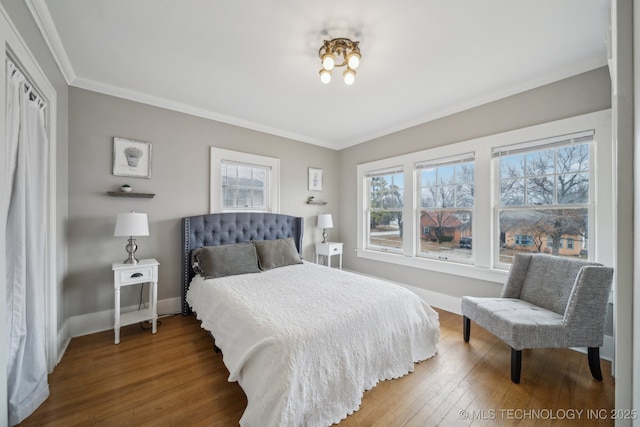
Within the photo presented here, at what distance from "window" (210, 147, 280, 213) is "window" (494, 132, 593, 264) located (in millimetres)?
3100

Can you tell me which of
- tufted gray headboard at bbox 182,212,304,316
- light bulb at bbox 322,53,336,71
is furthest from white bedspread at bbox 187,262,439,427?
light bulb at bbox 322,53,336,71

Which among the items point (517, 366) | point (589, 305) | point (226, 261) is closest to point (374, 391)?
point (517, 366)

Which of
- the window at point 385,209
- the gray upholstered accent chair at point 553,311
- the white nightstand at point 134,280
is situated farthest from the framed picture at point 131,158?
the gray upholstered accent chair at point 553,311

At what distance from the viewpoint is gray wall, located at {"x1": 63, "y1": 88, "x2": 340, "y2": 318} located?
8.46 ft

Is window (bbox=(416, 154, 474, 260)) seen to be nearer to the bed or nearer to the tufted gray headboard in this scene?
the bed

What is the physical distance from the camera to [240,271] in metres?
2.89

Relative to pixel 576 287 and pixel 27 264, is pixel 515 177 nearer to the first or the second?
pixel 576 287

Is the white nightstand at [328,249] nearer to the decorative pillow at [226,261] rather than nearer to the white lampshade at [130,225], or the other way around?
the decorative pillow at [226,261]

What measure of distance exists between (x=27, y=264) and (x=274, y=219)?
102 inches

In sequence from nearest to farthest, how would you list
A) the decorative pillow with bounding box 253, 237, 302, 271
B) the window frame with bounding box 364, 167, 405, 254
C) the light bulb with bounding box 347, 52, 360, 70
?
the light bulb with bounding box 347, 52, 360, 70 < the decorative pillow with bounding box 253, 237, 302, 271 < the window frame with bounding box 364, 167, 405, 254

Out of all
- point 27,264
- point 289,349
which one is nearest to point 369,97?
point 289,349

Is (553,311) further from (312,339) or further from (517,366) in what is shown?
(312,339)

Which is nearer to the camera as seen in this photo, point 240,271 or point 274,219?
point 240,271

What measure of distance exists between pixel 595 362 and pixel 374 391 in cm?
174
